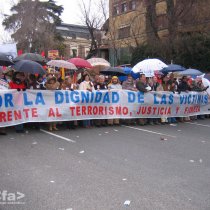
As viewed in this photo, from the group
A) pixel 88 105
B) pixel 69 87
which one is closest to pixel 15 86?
pixel 69 87

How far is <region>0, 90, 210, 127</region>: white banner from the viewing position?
35.4 ft

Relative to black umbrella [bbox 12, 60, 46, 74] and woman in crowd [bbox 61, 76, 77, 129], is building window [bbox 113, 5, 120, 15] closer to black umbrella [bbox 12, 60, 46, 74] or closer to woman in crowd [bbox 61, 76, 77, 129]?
woman in crowd [bbox 61, 76, 77, 129]

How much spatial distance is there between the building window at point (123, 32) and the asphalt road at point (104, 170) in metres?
36.2

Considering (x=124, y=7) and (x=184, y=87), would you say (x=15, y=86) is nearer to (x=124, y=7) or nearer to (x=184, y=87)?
(x=184, y=87)

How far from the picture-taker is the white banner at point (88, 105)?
1080 cm

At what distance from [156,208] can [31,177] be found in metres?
2.33

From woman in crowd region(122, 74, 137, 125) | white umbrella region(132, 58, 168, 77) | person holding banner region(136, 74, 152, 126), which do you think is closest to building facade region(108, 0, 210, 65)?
white umbrella region(132, 58, 168, 77)

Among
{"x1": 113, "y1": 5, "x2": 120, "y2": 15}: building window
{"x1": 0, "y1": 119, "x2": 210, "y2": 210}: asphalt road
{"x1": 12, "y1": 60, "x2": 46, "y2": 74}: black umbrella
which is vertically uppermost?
{"x1": 113, "y1": 5, "x2": 120, "y2": 15}: building window

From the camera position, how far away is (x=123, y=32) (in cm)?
4691

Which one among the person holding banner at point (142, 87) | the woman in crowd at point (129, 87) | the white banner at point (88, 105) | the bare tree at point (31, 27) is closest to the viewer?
the white banner at point (88, 105)

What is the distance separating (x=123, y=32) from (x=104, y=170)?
41321mm

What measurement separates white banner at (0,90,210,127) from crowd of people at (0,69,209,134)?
0.25 m

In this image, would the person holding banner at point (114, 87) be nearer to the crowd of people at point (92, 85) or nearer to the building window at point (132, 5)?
the crowd of people at point (92, 85)

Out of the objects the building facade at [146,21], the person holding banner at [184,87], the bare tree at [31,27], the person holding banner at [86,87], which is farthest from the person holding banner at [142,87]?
the bare tree at [31,27]
